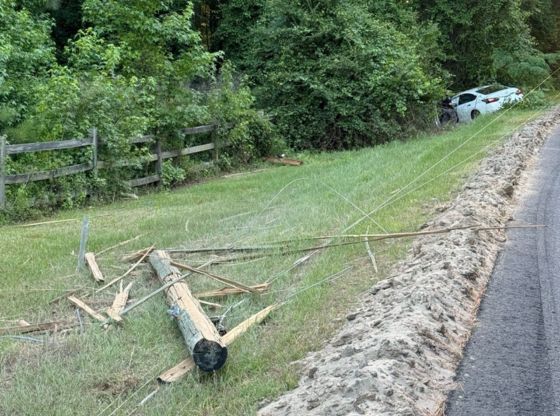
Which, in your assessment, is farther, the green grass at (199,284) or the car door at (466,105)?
the car door at (466,105)

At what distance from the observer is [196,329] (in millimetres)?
4719

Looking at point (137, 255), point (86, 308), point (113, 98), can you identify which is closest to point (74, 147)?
point (113, 98)

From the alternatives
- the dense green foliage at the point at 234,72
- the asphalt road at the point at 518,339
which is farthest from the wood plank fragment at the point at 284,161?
the asphalt road at the point at 518,339

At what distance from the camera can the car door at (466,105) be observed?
25375 millimetres

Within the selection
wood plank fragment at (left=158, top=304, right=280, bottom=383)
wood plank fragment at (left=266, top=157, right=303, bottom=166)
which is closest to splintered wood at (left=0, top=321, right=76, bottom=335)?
wood plank fragment at (left=158, top=304, right=280, bottom=383)

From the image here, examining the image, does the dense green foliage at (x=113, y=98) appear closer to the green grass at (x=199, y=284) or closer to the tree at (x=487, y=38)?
the green grass at (x=199, y=284)

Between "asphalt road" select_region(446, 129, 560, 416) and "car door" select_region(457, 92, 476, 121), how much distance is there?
62.0 ft

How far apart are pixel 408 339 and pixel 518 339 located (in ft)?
3.02

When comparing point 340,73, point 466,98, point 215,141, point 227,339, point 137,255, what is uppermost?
point 340,73

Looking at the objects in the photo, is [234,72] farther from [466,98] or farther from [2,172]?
[2,172]

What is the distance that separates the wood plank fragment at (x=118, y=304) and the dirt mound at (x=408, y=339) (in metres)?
1.96

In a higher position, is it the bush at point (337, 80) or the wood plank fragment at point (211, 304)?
the bush at point (337, 80)

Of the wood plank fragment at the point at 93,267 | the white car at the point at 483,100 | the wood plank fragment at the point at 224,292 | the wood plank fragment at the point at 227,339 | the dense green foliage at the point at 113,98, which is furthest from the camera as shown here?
the white car at the point at 483,100

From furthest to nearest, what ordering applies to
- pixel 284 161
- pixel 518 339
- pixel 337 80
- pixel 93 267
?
pixel 337 80 → pixel 284 161 → pixel 93 267 → pixel 518 339
